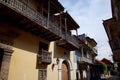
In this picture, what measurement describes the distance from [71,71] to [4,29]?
33.8ft

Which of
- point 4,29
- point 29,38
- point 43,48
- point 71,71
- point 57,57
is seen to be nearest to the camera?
point 4,29

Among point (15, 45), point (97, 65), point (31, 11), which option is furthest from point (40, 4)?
point (97, 65)

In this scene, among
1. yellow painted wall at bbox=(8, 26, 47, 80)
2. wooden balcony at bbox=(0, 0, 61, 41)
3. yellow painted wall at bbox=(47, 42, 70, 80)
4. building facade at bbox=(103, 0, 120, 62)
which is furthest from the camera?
yellow painted wall at bbox=(47, 42, 70, 80)

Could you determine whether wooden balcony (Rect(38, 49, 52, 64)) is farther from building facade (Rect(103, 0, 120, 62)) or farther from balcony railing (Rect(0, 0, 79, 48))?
building facade (Rect(103, 0, 120, 62))

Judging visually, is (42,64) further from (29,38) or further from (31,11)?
(31,11)

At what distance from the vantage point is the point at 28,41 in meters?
10.2

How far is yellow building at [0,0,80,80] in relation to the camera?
803 centimetres

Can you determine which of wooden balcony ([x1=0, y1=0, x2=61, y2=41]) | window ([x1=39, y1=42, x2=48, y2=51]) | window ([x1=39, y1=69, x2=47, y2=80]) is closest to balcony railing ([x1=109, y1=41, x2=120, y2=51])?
wooden balcony ([x1=0, y1=0, x2=61, y2=41])

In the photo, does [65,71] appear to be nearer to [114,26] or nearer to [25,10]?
[114,26]

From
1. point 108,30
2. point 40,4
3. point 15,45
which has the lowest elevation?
point 15,45

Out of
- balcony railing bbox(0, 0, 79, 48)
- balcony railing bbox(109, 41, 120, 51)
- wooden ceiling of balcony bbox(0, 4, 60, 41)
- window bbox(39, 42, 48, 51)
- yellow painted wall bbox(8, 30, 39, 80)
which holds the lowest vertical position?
yellow painted wall bbox(8, 30, 39, 80)

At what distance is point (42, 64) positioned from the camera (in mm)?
11297

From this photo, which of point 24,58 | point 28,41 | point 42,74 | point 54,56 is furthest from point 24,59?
point 54,56

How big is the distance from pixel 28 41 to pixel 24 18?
228 centimetres
